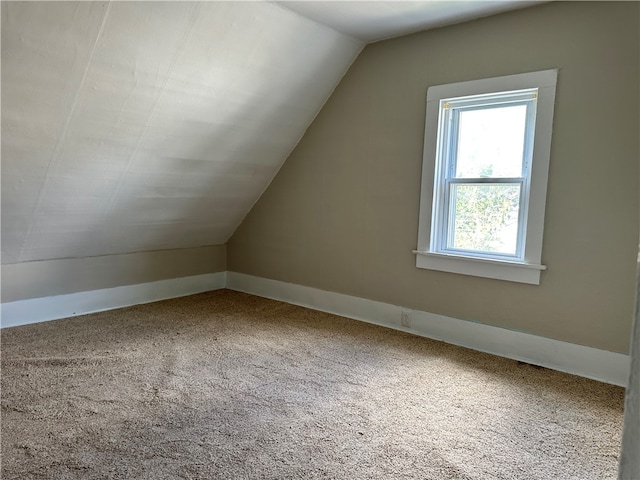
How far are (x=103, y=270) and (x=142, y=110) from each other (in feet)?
5.75

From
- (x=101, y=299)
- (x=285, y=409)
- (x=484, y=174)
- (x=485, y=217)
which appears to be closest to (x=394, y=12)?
(x=484, y=174)

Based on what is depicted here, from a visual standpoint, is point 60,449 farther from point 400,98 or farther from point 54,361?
point 400,98

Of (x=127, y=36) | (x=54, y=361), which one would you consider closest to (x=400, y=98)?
(x=127, y=36)

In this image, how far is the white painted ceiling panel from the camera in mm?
2377

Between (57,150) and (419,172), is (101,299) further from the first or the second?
(419,172)

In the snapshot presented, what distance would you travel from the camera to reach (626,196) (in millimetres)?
2559

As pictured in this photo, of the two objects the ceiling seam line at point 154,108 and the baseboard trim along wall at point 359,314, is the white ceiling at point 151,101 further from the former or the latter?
the baseboard trim along wall at point 359,314

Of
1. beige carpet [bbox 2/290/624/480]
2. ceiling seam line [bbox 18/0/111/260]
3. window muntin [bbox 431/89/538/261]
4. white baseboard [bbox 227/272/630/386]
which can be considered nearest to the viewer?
beige carpet [bbox 2/290/624/480]

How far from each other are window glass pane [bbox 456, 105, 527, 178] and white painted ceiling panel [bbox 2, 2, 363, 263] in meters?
1.16

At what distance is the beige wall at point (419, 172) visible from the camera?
2.59 meters

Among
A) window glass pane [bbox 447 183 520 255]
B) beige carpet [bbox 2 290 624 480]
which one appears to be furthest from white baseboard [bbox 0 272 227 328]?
window glass pane [bbox 447 183 520 255]

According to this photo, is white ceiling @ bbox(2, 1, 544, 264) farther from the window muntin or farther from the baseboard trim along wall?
the window muntin

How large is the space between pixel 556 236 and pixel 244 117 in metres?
2.43

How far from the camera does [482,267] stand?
10.2ft
